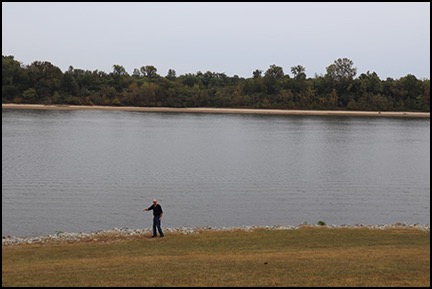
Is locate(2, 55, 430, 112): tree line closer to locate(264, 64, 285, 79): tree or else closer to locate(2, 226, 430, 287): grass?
locate(264, 64, 285, 79): tree

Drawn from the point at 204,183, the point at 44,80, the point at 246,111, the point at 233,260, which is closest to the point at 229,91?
the point at 246,111

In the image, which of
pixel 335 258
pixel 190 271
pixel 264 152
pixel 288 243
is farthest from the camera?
pixel 264 152

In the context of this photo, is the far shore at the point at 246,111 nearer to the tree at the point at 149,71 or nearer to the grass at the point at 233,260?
the tree at the point at 149,71

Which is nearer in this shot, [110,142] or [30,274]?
[30,274]

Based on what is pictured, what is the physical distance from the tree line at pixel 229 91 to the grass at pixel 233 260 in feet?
413

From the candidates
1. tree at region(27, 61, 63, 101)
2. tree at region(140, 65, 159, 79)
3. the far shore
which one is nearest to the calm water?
the far shore

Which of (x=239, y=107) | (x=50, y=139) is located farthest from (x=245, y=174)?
(x=239, y=107)

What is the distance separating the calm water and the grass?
5.15 metres

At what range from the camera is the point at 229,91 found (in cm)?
14925

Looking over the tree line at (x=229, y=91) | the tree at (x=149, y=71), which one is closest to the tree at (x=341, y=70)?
the tree line at (x=229, y=91)

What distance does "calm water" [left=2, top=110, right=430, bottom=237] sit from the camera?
992 inches

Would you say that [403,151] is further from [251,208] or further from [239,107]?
[239,107]

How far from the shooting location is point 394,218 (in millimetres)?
26109

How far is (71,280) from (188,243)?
6679 mm
